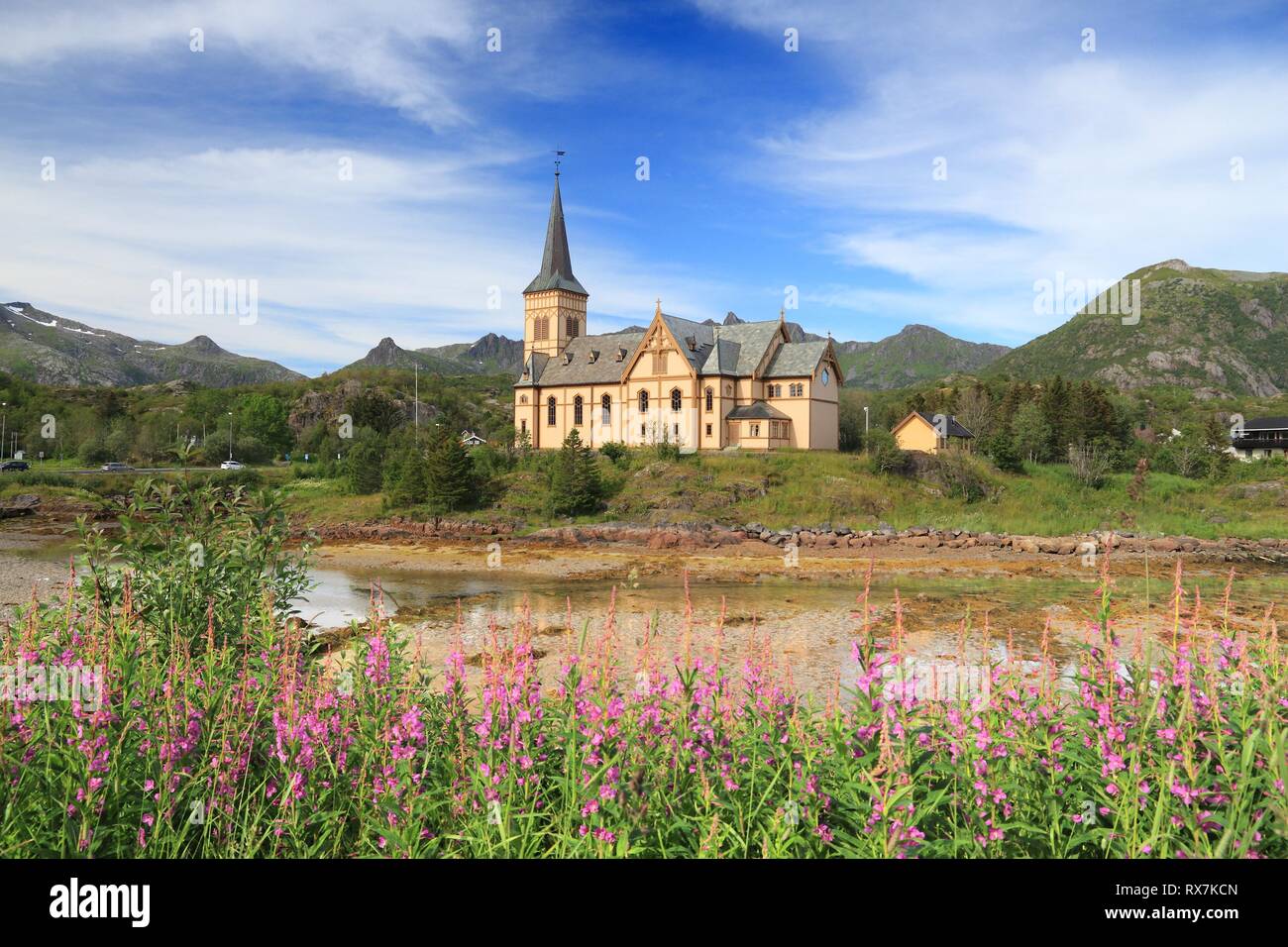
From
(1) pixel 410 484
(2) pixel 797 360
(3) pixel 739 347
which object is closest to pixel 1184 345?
(2) pixel 797 360

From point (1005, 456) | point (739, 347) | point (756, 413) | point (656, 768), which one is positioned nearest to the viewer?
point (656, 768)

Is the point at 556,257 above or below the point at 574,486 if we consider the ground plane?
above

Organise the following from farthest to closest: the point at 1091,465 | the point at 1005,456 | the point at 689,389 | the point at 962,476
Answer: the point at 689,389 → the point at 1005,456 → the point at 1091,465 → the point at 962,476

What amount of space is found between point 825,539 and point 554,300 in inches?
1651

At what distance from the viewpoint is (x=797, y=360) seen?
62625 millimetres

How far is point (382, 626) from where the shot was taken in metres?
6.94

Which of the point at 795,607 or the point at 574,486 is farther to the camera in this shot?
the point at 574,486

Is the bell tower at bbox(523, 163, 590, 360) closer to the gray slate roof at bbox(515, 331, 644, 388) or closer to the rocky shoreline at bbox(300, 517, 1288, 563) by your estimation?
the gray slate roof at bbox(515, 331, 644, 388)

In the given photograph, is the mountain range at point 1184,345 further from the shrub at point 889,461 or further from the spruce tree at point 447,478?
the spruce tree at point 447,478

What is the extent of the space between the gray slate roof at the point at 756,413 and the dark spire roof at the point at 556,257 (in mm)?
22977

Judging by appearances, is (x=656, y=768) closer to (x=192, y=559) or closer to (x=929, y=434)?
(x=192, y=559)

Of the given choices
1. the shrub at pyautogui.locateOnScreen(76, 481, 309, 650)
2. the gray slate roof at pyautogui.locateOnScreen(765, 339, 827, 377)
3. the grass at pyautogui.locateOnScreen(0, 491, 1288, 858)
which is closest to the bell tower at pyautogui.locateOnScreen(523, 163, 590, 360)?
the gray slate roof at pyautogui.locateOnScreen(765, 339, 827, 377)

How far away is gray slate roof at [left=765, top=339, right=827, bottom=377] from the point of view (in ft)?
202

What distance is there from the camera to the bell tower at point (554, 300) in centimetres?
7375
